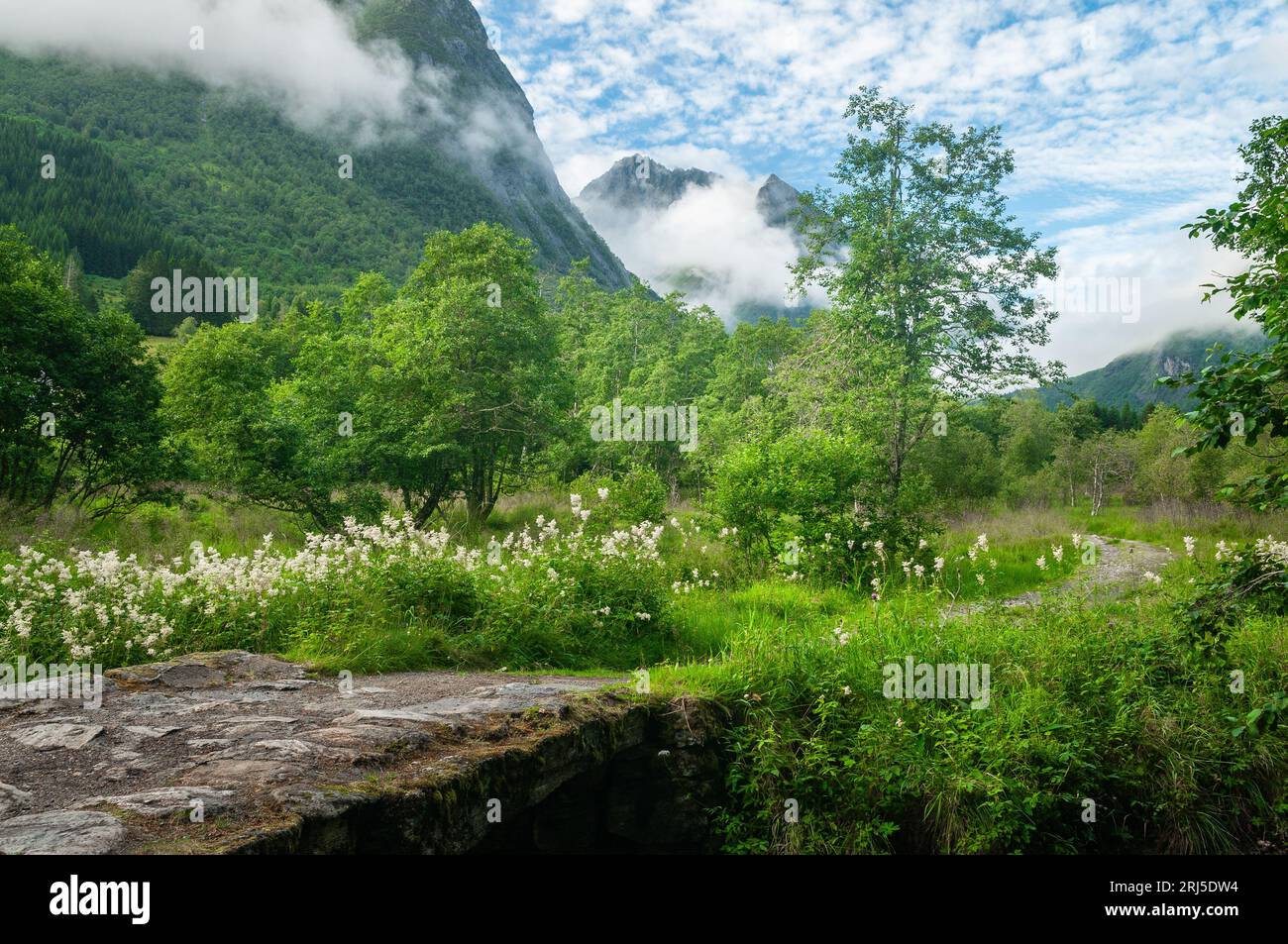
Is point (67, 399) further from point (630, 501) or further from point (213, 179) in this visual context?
point (213, 179)

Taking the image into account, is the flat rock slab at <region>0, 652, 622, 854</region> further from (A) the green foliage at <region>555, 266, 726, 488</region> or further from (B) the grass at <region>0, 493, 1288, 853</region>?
(A) the green foliage at <region>555, 266, 726, 488</region>

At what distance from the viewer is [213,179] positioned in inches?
4341

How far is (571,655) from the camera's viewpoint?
7.55 meters

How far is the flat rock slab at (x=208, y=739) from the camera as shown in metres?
2.84

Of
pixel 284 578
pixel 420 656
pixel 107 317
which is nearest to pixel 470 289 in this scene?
A: pixel 107 317

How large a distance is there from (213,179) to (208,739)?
131084 millimetres

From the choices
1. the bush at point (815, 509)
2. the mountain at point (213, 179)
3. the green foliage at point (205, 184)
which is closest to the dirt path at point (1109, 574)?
the bush at point (815, 509)

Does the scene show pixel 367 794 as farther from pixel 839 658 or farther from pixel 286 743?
pixel 839 658

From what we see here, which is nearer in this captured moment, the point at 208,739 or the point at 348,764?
the point at 348,764

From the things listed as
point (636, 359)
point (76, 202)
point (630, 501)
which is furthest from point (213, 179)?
point (630, 501)

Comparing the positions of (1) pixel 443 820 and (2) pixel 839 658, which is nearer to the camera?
(1) pixel 443 820

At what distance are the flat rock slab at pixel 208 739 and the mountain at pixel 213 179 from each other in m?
90.0

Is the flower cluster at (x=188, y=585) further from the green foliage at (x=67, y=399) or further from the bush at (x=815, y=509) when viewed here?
the green foliage at (x=67, y=399)
